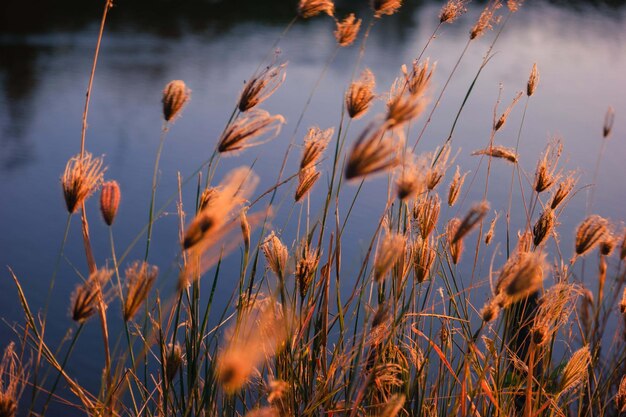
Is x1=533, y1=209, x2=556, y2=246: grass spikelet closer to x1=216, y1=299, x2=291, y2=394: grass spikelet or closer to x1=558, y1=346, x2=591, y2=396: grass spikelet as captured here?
x1=558, y1=346, x2=591, y2=396: grass spikelet

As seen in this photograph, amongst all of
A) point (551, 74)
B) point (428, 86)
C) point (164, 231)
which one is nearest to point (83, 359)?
point (164, 231)

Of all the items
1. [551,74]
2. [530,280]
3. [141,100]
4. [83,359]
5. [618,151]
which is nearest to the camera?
[530,280]

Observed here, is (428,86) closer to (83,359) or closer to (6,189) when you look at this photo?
(83,359)

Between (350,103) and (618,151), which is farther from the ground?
(350,103)

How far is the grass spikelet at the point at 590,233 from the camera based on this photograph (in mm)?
1029

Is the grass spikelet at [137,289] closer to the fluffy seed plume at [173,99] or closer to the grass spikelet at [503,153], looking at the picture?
the fluffy seed plume at [173,99]

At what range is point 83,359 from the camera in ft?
7.22

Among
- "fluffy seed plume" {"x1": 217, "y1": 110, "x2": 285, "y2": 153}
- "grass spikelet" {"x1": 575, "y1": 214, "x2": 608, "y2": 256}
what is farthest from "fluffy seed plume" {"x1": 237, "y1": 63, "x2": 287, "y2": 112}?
"grass spikelet" {"x1": 575, "y1": 214, "x2": 608, "y2": 256}

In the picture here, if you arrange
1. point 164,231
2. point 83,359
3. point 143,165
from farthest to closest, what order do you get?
point 143,165 → point 164,231 → point 83,359

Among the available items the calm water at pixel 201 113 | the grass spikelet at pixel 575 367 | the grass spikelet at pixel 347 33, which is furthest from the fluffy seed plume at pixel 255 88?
Answer: the calm water at pixel 201 113

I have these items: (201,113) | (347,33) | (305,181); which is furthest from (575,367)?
(201,113)

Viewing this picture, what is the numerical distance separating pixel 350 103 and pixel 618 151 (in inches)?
122

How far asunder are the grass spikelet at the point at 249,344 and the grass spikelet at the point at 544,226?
38cm

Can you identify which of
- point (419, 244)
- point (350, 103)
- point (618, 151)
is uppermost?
point (350, 103)
